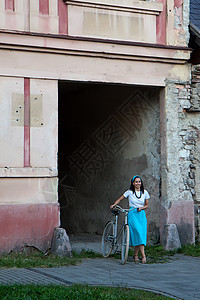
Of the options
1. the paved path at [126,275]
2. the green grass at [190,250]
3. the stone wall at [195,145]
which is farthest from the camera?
the stone wall at [195,145]

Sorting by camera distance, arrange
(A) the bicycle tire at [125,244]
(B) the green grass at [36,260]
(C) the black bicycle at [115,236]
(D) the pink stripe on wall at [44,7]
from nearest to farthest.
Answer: (B) the green grass at [36,260] < (A) the bicycle tire at [125,244] < (C) the black bicycle at [115,236] < (D) the pink stripe on wall at [44,7]

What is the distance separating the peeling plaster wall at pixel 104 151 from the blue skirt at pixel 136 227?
162 cm

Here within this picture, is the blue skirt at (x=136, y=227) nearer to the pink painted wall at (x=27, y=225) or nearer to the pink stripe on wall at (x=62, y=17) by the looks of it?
the pink painted wall at (x=27, y=225)

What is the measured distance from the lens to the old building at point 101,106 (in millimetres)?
10008

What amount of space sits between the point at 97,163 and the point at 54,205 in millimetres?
3869

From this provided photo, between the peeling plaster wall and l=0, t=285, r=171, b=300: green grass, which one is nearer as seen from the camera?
l=0, t=285, r=171, b=300: green grass

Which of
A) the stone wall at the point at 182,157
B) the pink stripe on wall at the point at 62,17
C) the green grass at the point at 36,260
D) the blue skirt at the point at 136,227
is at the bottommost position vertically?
the green grass at the point at 36,260

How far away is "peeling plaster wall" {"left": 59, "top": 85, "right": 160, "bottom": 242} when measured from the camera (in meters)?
11.9

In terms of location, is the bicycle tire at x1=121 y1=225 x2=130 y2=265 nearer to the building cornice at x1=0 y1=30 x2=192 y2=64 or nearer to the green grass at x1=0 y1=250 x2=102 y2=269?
the green grass at x1=0 y1=250 x2=102 y2=269

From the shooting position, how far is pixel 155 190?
11.7 meters

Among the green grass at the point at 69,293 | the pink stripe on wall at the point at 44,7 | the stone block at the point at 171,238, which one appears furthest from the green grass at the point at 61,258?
the pink stripe on wall at the point at 44,7

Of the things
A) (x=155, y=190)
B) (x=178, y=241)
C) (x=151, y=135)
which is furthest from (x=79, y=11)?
(x=178, y=241)

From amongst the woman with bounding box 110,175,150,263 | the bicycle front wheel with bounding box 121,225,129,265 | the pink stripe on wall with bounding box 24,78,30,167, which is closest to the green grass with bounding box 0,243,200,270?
the woman with bounding box 110,175,150,263

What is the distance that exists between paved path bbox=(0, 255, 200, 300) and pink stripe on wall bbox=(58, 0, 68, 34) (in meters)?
4.35
